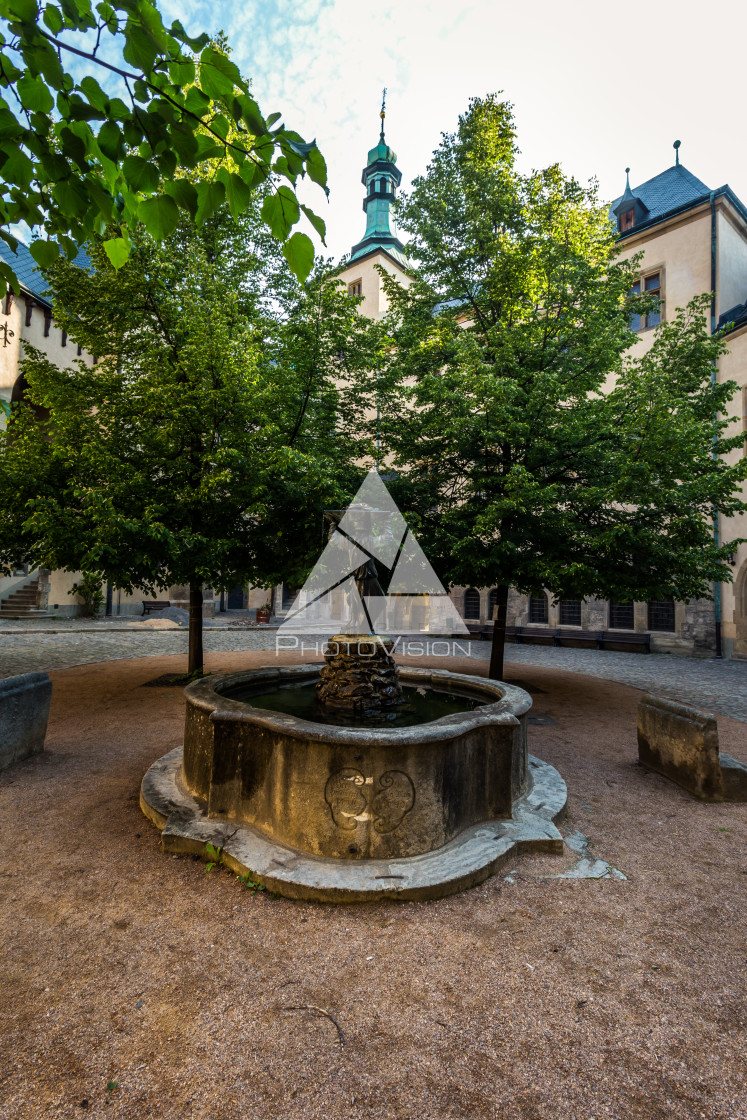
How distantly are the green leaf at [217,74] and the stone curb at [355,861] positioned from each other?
370 centimetres

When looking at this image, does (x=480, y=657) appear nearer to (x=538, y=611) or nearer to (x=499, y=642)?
(x=538, y=611)

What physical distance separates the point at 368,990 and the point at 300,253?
3.12m

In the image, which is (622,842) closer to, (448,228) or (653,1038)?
(653,1038)

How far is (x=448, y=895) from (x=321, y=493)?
635 centimetres

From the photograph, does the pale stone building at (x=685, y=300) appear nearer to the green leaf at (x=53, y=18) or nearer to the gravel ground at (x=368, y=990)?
the gravel ground at (x=368, y=990)

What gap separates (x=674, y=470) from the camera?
801 cm

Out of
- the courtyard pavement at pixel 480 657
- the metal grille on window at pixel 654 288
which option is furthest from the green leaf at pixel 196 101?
the metal grille on window at pixel 654 288

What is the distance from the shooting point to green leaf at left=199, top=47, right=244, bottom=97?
1.61 meters

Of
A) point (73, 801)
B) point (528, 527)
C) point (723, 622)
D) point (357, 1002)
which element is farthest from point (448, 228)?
point (723, 622)

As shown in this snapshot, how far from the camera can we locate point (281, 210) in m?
1.77

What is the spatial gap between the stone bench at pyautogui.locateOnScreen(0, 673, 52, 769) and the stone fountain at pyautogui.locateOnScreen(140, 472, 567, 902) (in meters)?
1.83

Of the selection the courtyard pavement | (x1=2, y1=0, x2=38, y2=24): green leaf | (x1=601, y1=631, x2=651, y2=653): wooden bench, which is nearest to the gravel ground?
(x1=2, y1=0, x2=38, y2=24): green leaf

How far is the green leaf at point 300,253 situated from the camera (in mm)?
1794

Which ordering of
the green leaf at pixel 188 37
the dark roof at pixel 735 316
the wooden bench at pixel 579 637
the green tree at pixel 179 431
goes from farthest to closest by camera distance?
the wooden bench at pixel 579 637 → the dark roof at pixel 735 316 → the green tree at pixel 179 431 → the green leaf at pixel 188 37
